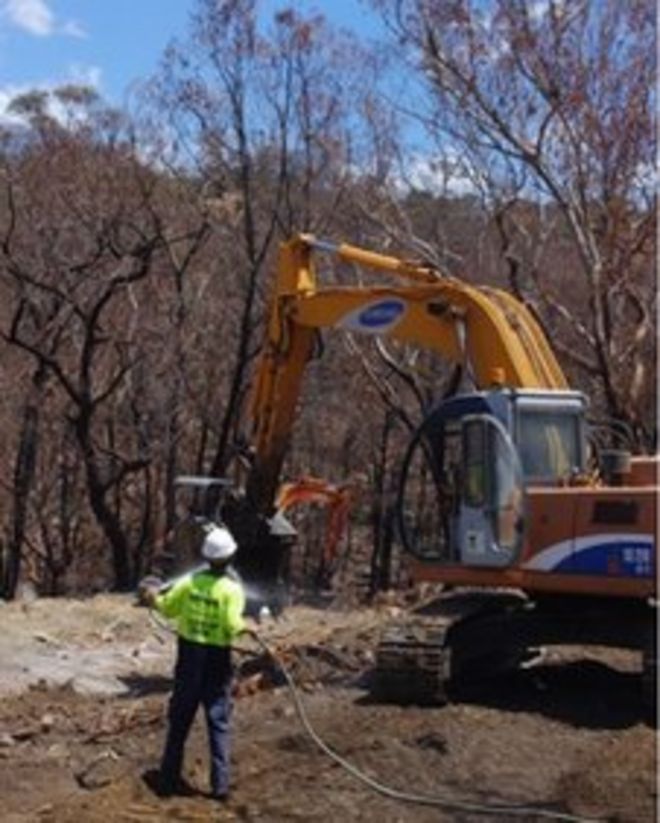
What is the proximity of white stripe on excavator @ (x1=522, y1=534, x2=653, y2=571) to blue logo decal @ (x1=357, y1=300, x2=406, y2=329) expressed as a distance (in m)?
3.31


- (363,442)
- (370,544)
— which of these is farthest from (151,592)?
(370,544)

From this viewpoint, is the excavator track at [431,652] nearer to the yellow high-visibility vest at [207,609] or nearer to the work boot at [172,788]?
the yellow high-visibility vest at [207,609]

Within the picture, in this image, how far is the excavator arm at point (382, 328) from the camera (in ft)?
43.0

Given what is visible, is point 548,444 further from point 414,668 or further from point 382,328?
point 382,328

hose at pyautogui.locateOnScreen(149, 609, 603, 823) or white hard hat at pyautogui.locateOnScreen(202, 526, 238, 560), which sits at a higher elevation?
white hard hat at pyautogui.locateOnScreen(202, 526, 238, 560)

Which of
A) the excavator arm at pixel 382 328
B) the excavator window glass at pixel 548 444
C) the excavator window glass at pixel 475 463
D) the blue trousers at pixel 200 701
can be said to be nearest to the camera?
the blue trousers at pixel 200 701

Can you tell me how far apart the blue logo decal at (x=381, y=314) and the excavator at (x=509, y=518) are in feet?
0.29

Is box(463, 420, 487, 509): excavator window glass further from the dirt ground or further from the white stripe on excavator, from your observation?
the dirt ground

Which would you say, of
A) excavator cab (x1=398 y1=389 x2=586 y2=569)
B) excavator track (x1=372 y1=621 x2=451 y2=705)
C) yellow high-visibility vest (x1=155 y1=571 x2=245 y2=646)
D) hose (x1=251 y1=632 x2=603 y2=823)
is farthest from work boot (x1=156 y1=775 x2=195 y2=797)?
excavator cab (x1=398 y1=389 x2=586 y2=569)

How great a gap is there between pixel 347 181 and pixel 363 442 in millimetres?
13486

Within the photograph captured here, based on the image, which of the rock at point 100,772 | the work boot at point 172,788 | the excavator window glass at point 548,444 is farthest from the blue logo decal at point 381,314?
the work boot at point 172,788

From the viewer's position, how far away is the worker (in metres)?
9.24

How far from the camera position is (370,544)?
45875mm

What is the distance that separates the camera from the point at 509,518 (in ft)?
38.8
